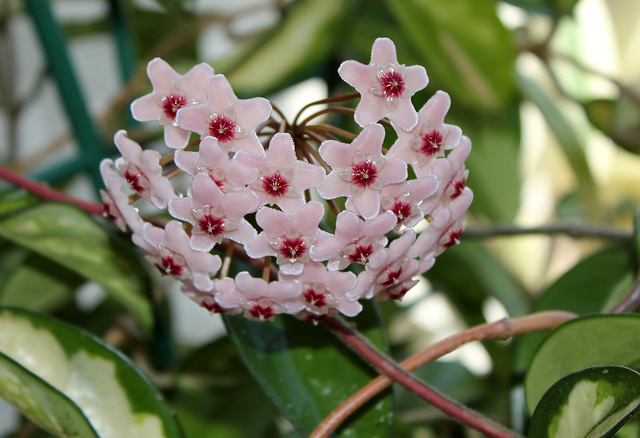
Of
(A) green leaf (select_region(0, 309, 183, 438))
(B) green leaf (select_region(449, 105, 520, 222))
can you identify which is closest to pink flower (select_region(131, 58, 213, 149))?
(A) green leaf (select_region(0, 309, 183, 438))

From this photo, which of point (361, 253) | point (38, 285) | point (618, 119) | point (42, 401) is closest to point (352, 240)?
point (361, 253)

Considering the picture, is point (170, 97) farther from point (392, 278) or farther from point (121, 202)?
point (392, 278)

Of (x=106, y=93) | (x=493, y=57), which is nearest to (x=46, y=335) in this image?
(x=493, y=57)

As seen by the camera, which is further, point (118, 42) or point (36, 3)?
point (118, 42)

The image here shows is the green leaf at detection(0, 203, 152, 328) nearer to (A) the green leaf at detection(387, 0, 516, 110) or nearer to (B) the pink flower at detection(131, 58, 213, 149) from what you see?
(B) the pink flower at detection(131, 58, 213, 149)

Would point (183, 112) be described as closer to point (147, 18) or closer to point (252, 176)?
point (252, 176)

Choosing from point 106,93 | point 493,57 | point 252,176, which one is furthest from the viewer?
point 106,93

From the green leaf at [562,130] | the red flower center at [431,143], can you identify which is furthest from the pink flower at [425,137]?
the green leaf at [562,130]
